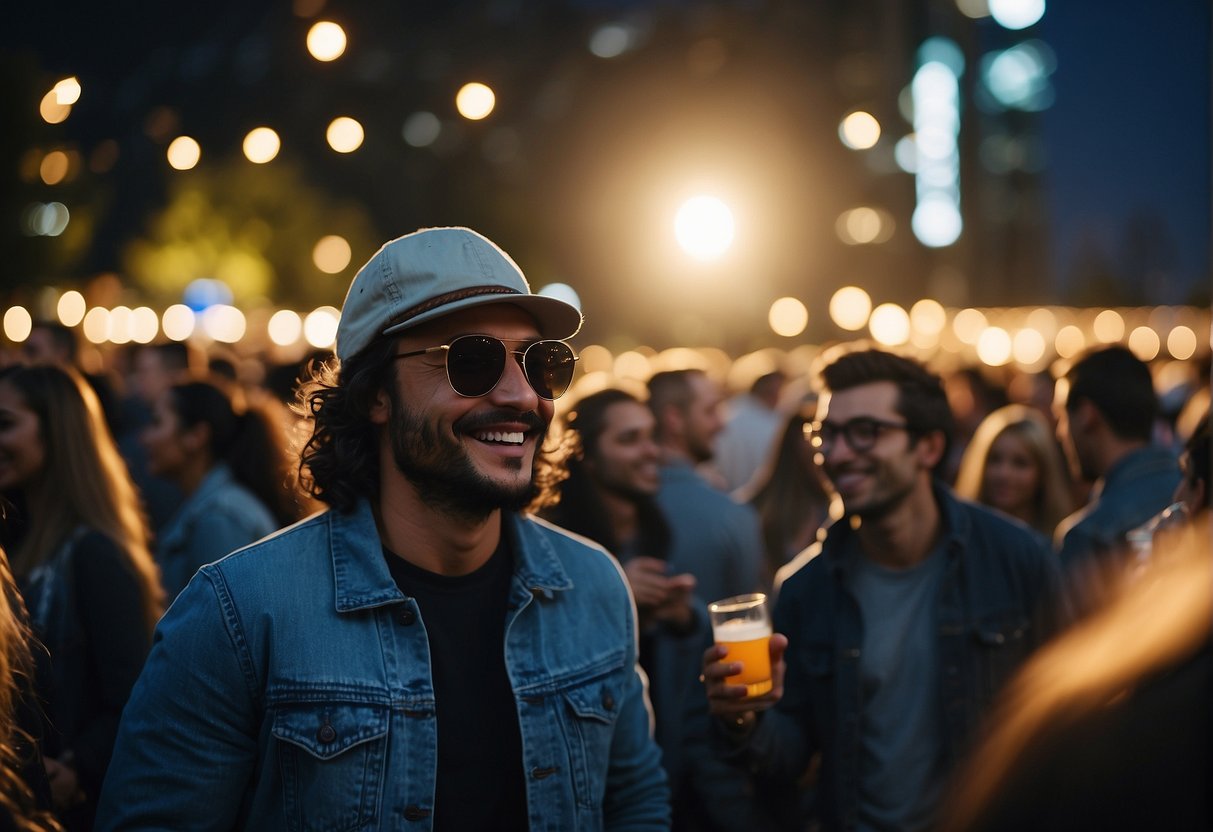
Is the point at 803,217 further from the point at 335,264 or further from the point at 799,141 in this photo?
the point at 335,264

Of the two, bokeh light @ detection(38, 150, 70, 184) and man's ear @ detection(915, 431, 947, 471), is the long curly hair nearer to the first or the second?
man's ear @ detection(915, 431, 947, 471)

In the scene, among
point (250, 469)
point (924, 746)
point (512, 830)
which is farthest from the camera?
point (250, 469)

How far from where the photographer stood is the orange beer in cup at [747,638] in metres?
3.35

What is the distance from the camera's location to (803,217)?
7288 centimetres

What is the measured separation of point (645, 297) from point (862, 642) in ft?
210

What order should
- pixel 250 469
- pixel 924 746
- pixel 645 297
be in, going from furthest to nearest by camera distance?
pixel 645 297 → pixel 250 469 → pixel 924 746

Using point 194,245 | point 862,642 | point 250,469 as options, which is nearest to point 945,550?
point 862,642

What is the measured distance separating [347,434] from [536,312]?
1.84 feet

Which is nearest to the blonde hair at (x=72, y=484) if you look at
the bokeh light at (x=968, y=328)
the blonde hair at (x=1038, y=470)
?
the blonde hair at (x=1038, y=470)

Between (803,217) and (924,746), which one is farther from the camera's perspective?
(803,217)

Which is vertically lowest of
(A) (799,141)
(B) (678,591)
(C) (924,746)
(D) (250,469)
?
(C) (924,746)

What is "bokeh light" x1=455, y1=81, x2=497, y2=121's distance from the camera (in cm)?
987

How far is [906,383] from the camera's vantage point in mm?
4402

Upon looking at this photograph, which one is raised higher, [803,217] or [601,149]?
[601,149]
